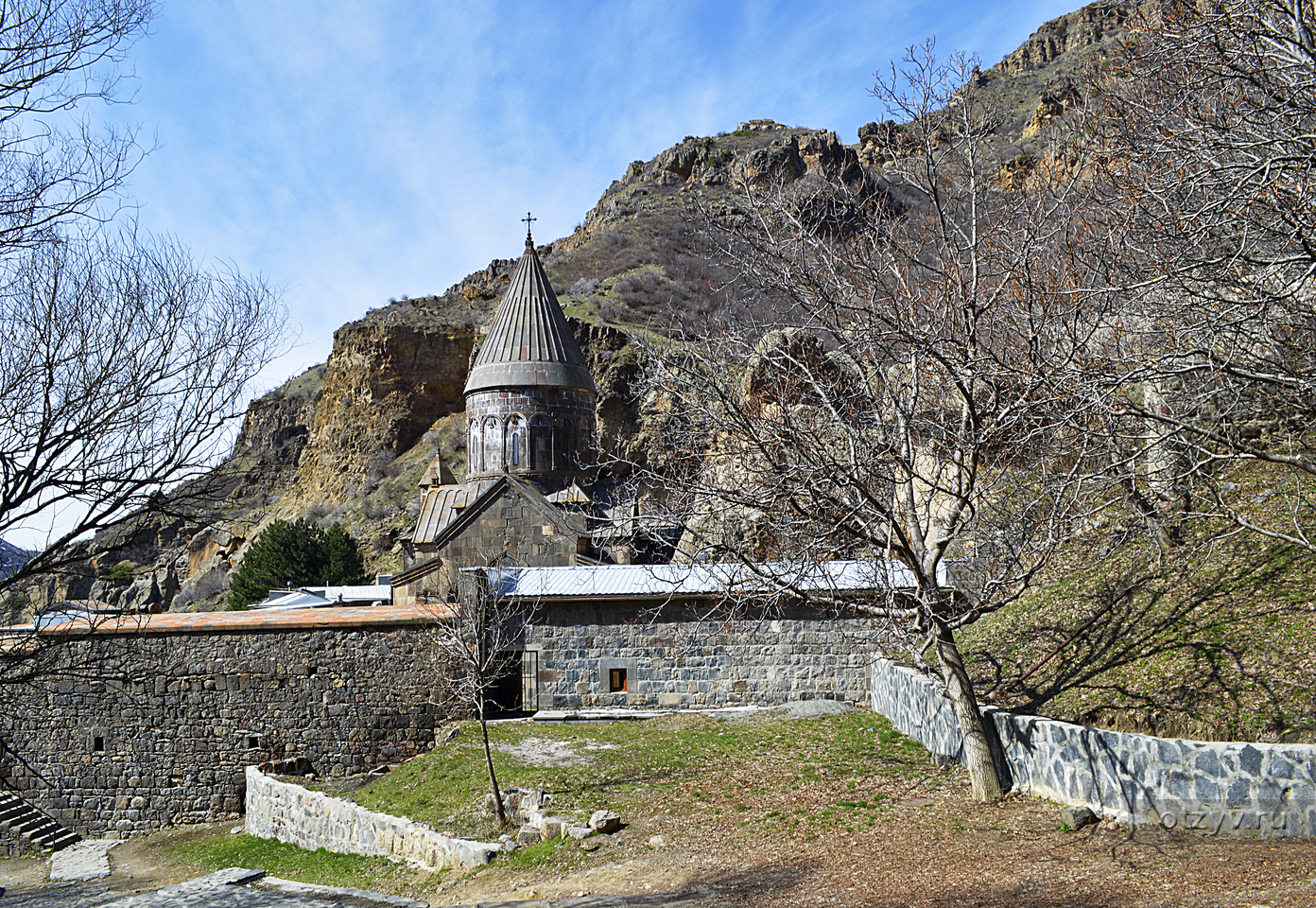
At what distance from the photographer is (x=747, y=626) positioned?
1462cm

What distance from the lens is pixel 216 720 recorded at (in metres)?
15.5

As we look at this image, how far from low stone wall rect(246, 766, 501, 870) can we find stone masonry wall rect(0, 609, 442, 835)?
3.39ft

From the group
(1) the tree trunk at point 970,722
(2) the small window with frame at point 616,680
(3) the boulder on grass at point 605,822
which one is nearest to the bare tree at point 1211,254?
(1) the tree trunk at point 970,722

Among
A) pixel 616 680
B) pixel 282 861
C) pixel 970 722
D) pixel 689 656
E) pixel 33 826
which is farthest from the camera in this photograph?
pixel 33 826

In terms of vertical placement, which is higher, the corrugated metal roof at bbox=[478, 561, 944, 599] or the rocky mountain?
the rocky mountain

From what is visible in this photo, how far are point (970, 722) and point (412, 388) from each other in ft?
147

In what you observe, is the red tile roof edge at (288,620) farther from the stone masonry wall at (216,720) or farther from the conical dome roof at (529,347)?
the conical dome roof at (529,347)

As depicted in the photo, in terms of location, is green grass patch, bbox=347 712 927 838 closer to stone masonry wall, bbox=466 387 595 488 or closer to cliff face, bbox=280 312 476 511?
stone masonry wall, bbox=466 387 595 488

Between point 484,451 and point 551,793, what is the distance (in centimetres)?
1780

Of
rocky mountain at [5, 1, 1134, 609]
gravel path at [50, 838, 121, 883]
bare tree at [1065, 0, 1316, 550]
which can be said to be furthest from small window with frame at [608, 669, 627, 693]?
rocky mountain at [5, 1, 1134, 609]

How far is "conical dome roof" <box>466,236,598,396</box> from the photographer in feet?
87.8

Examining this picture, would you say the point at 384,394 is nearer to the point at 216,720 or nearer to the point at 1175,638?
the point at 216,720

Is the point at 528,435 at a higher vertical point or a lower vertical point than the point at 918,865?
higher

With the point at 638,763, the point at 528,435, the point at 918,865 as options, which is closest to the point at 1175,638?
the point at 918,865
